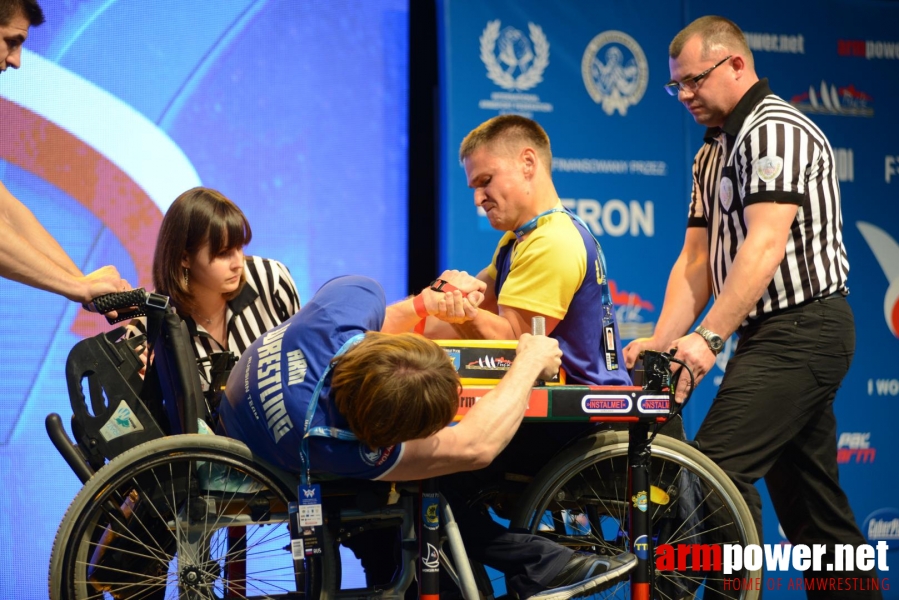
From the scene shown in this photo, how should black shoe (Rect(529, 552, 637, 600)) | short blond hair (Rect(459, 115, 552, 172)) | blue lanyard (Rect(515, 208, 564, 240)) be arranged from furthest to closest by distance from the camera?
short blond hair (Rect(459, 115, 552, 172)), blue lanyard (Rect(515, 208, 564, 240)), black shoe (Rect(529, 552, 637, 600))

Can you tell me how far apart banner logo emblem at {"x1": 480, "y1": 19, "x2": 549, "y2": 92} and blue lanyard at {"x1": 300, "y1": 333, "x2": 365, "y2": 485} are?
231 cm

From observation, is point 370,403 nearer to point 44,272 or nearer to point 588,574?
point 588,574

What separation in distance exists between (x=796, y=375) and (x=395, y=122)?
6.97 feet

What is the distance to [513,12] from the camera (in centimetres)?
402

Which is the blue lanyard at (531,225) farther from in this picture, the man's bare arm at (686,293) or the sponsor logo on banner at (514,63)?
the sponsor logo on banner at (514,63)

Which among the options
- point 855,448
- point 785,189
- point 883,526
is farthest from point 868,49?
point 785,189

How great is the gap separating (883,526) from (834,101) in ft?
6.80

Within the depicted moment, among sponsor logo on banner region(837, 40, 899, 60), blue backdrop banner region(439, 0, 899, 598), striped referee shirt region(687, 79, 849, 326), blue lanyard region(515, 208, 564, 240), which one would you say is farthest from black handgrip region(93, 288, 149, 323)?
sponsor logo on banner region(837, 40, 899, 60)

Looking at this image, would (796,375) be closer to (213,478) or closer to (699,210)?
(699,210)

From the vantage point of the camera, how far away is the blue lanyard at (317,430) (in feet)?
6.20

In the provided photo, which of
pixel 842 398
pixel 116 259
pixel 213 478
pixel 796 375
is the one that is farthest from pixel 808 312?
pixel 116 259

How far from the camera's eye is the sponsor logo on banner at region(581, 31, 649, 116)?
163 inches

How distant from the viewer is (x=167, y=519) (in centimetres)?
205

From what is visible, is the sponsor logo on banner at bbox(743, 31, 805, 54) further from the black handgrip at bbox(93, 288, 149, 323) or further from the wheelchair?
the black handgrip at bbox(93, 288, 149, 323)
